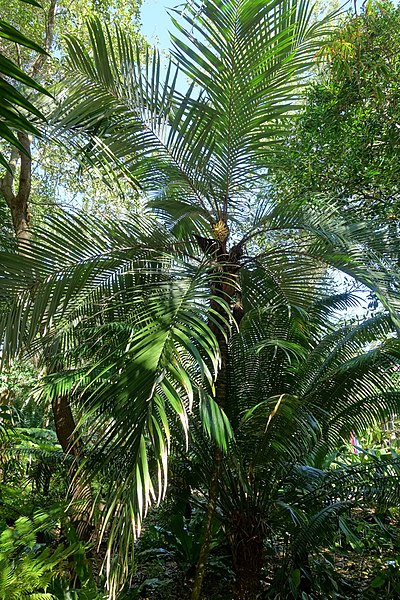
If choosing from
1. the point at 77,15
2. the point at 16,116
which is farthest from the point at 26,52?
the point at 16,116

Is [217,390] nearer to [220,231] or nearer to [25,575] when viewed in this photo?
[220,231]

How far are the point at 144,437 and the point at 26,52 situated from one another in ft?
24.8

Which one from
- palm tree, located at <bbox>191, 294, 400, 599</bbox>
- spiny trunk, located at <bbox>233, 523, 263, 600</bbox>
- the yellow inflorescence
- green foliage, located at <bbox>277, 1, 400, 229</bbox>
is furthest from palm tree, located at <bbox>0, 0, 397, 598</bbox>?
green foliage, located at <bbox>277, 1, 400, 229</bbox>

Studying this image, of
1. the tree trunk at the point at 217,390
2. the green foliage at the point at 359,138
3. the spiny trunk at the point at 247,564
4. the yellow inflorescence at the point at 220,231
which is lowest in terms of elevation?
the spiny trunk at the point at 247,564

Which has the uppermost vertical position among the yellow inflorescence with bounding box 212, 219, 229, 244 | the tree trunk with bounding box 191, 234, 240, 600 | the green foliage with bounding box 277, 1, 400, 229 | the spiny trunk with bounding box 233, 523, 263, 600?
the green foliage with bounding box 277, 1, 400, 229

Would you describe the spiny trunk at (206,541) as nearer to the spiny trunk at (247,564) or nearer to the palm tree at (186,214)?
the palm tree at (186,214)

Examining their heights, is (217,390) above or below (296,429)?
above

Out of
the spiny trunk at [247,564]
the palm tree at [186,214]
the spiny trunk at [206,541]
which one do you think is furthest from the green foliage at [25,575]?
the spiny trunk at [247,564]

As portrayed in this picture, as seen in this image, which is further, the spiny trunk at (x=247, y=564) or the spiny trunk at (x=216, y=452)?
the spiny trunk at (x=247, y=564)

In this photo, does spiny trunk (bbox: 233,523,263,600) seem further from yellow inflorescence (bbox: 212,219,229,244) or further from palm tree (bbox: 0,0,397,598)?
yellow inflorescence (bbox: 212,219,229,244)

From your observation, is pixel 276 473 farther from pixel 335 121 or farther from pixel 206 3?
pixel 335 121


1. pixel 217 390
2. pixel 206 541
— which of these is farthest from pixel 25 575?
pixel 217 390

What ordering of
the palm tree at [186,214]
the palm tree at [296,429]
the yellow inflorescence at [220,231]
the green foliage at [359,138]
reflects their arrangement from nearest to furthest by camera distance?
1. the palm tree at [186,214]
2. the yellow inflorescence at [220,231]
3. the palm tree at [296,429]
4. the green foliage at [359,138]

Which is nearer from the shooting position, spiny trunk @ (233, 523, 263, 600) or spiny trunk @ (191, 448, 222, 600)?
spiny trunk @ (191, 448, 222, 600)
